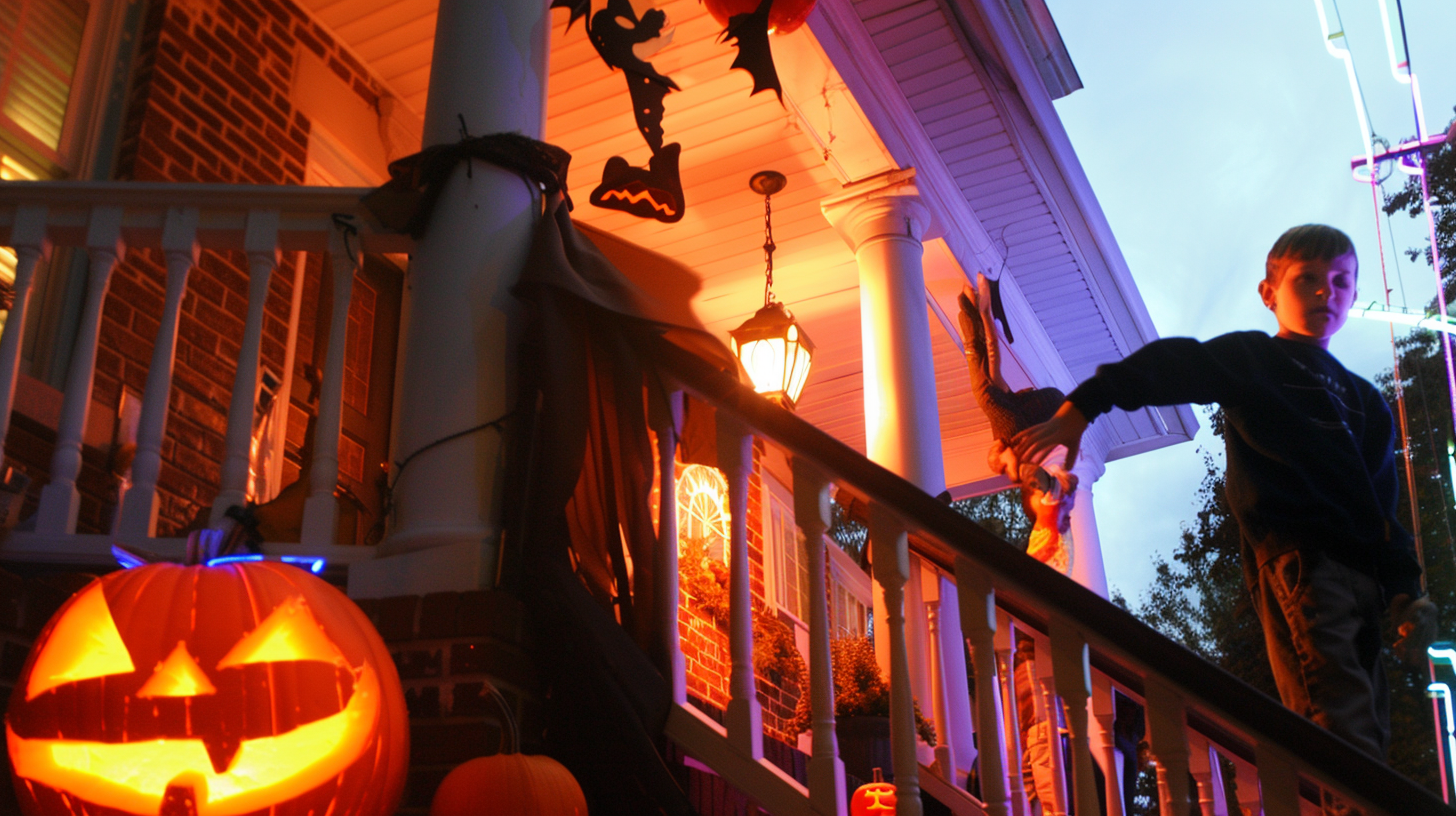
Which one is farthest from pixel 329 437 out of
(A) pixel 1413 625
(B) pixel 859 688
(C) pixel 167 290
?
(B) pixel 859 688

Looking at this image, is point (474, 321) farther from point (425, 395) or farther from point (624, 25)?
point (624, 25)

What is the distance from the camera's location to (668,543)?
263cm

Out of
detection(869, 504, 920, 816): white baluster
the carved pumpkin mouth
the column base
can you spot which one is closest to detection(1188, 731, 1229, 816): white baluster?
detection(869, 504, 920, 816): white baluster

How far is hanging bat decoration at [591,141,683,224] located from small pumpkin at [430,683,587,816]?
1726 millimetres

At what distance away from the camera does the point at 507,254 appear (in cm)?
284

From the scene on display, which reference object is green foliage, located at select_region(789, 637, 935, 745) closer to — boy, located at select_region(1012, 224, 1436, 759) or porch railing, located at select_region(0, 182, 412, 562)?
boy, located at select_region(1012, 224, 1436, 759)

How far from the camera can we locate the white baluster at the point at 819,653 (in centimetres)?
229

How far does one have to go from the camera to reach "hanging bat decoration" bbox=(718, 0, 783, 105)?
350 centimetres

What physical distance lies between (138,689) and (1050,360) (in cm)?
759

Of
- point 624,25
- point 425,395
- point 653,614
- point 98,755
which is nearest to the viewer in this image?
point 98,755

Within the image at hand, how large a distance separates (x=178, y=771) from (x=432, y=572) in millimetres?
724

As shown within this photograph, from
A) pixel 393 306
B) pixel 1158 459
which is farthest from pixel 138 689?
pixel 1158 459

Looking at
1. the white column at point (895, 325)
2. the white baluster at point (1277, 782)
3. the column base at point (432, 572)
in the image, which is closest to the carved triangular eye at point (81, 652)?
the column base at point (432, 572)

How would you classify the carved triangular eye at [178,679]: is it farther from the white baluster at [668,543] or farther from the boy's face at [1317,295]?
the boy's face at [1317,295]
